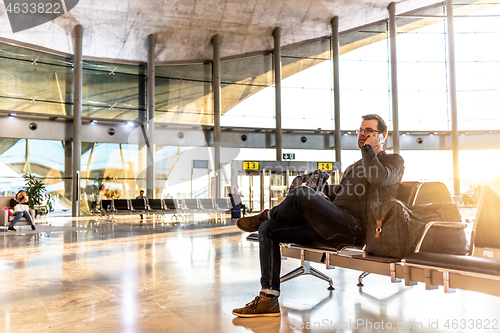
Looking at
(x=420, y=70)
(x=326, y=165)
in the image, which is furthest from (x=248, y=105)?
(x=420, y=70)

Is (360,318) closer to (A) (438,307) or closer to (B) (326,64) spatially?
(A) (438,307)

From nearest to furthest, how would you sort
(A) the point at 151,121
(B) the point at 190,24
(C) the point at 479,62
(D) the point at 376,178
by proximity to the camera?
(D) the point at 376,178, (B) the point at 190,24, (A) the point at 151,121, (C) the point at 479,62

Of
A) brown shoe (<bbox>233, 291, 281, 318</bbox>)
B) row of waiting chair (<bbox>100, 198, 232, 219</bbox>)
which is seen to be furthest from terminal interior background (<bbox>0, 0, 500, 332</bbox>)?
brown shoe (<bbox>233, 291, 281, 318</bbox>)

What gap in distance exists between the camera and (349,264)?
267cm

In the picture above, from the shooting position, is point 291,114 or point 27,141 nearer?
point 27,141

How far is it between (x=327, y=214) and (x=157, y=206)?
12089 millimetres

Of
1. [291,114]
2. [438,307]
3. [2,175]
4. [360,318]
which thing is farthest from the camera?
[291,114]

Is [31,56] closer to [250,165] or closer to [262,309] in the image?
[250,165]

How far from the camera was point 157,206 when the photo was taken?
14.1 meters

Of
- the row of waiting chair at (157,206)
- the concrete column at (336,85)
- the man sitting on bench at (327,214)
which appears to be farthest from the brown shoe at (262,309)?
the concrete column at (336,85)

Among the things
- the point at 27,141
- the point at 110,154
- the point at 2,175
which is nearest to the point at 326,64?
the point at 110,154

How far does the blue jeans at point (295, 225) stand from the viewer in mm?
2574

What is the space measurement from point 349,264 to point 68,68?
865 inches

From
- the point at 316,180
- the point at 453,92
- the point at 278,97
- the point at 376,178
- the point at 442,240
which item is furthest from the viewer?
the point at 278,97
